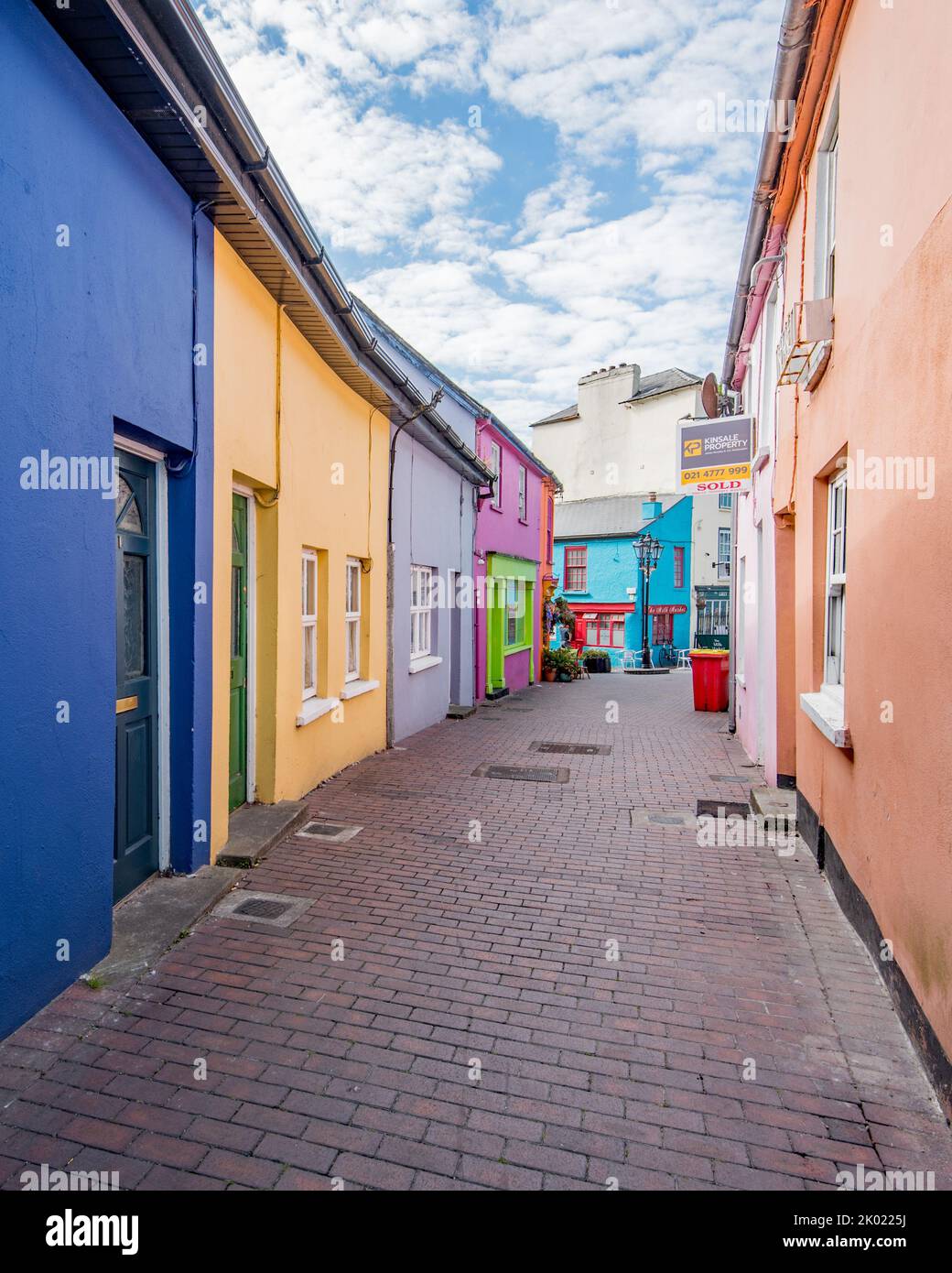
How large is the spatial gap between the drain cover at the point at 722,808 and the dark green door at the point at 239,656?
409 cm

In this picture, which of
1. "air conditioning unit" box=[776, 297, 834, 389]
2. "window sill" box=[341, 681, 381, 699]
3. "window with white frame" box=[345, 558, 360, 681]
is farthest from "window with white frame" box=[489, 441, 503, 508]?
"air conditioning unit" box=[776, 297, 834, 389]

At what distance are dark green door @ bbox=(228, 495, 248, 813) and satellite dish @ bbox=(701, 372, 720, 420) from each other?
777 cm

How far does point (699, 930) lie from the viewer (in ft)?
15.3

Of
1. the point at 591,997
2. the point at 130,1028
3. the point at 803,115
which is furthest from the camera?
the point at 803,115

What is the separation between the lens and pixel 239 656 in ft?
21.0

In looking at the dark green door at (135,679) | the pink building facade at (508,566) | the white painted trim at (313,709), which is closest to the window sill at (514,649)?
the pink building facade at (508,566)

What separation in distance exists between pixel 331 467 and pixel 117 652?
157 inches

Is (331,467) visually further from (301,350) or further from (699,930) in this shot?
(699,930)

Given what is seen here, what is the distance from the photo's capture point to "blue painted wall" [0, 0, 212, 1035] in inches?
127

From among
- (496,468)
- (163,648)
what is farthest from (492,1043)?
(496,468)

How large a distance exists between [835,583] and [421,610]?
23.7 ft

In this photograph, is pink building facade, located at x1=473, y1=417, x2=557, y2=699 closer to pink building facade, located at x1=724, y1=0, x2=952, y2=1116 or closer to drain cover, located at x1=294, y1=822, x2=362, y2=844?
pink building facade, located at x1=724, y1=0, x2=952, y2=1116

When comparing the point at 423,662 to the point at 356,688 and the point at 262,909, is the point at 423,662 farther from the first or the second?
the point at 262,909
